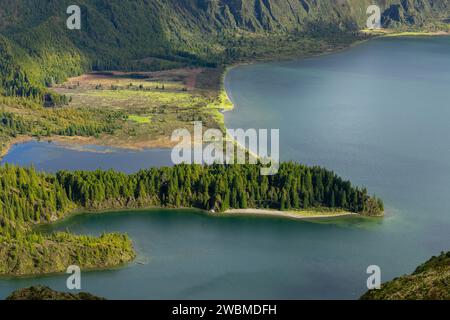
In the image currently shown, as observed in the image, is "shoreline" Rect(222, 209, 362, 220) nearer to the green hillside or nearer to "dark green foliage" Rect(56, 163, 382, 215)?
"dark green foliage" Rect(56, 163, 382, 215)

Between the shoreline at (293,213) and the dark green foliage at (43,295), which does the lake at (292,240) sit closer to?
the shoreline at (293,213)

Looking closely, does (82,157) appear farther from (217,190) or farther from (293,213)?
(293,213)

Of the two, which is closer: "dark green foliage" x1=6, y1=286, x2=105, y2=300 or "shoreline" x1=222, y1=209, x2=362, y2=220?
"dark green foliage" x1=6, y1=286, x2=105, y2=300

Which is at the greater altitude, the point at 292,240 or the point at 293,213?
the point at 293,213

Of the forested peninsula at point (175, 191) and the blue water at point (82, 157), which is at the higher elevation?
the blue water at point (82, 157)

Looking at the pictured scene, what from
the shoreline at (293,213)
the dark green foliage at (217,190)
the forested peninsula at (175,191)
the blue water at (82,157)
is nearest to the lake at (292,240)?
the blue water at (82,157)

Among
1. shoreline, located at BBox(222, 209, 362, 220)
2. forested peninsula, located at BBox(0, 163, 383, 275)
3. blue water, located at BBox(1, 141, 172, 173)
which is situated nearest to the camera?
forested peninsula, located at BBox(0, 163, 383, 275)

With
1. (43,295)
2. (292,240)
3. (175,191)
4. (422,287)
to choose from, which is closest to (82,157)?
(175,191)

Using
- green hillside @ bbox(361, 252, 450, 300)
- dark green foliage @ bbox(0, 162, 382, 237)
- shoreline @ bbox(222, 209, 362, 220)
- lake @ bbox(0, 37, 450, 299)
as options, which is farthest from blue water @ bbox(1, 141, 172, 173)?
green hillside @ bbox(361, 252, 450, 300)

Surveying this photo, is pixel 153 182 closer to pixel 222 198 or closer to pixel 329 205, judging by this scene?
pixel 222 198
